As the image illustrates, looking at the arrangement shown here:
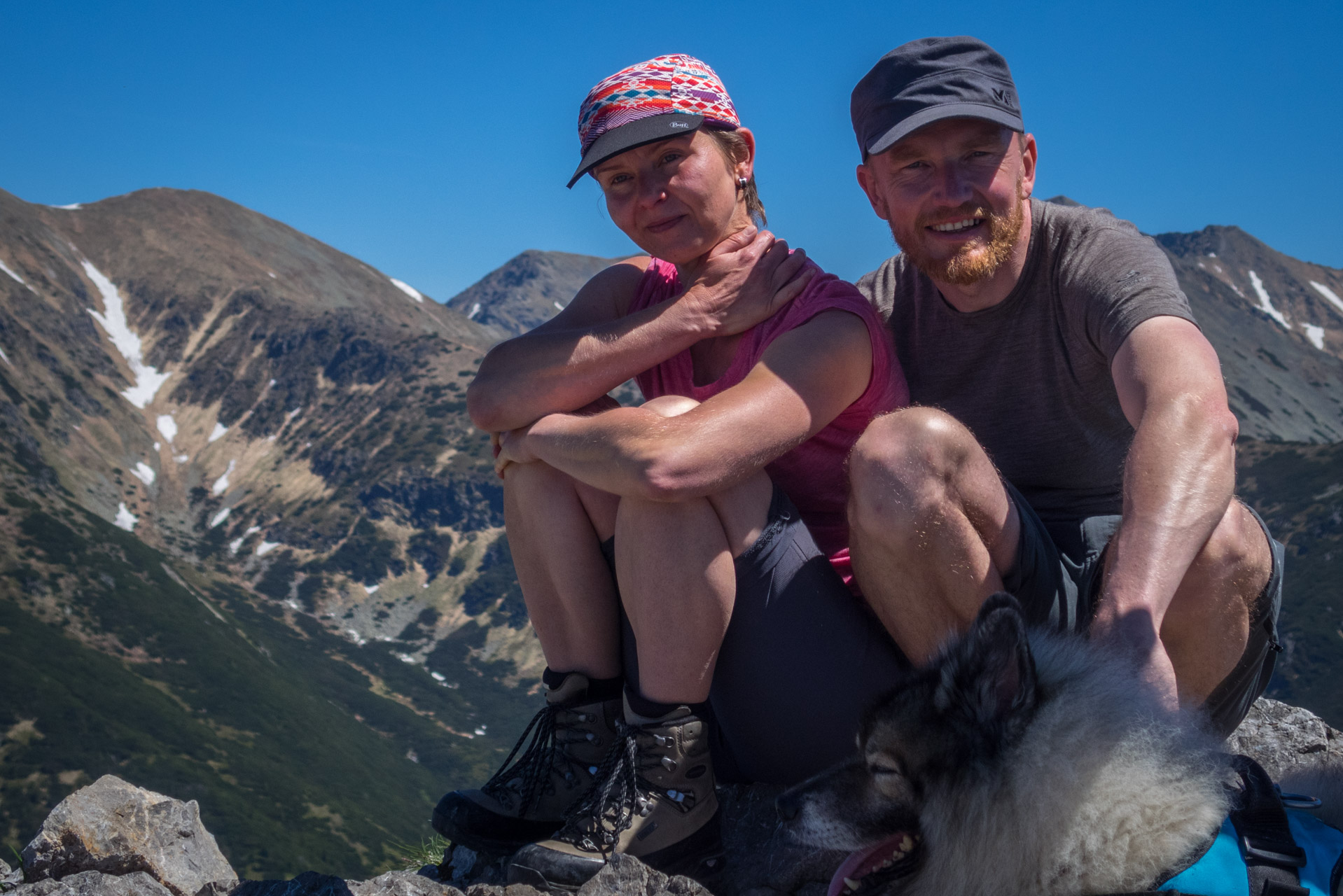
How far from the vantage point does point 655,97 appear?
4.33 metres

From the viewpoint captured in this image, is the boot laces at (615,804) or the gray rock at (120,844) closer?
the boot laces at (615,804)

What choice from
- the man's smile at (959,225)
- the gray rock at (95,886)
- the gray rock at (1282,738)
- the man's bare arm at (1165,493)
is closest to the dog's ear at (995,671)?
the man's bare arm at (1165,493)

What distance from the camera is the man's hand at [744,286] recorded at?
4285mm

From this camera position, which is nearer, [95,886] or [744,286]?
[95,886]

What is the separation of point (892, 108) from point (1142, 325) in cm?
154

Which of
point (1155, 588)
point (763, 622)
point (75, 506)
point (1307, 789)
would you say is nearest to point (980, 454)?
point (1155, 588)

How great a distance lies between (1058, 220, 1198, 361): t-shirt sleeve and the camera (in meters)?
3.65

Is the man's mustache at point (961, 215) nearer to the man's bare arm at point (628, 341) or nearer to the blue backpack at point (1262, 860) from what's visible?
the man's bare arm at point (628, 341)

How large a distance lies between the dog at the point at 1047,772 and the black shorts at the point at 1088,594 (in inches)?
26.3

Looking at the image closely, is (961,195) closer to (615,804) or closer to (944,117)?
(944,117)

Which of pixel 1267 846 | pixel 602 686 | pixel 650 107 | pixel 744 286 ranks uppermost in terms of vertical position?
pixel 650 107

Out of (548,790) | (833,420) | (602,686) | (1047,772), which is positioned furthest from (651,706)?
(1047,772)

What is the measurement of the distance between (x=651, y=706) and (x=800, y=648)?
0.62 meters

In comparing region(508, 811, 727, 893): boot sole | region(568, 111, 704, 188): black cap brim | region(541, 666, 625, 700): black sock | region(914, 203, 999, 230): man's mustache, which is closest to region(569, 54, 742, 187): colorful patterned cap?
region(568, 111, 704, 188): black cap brim
